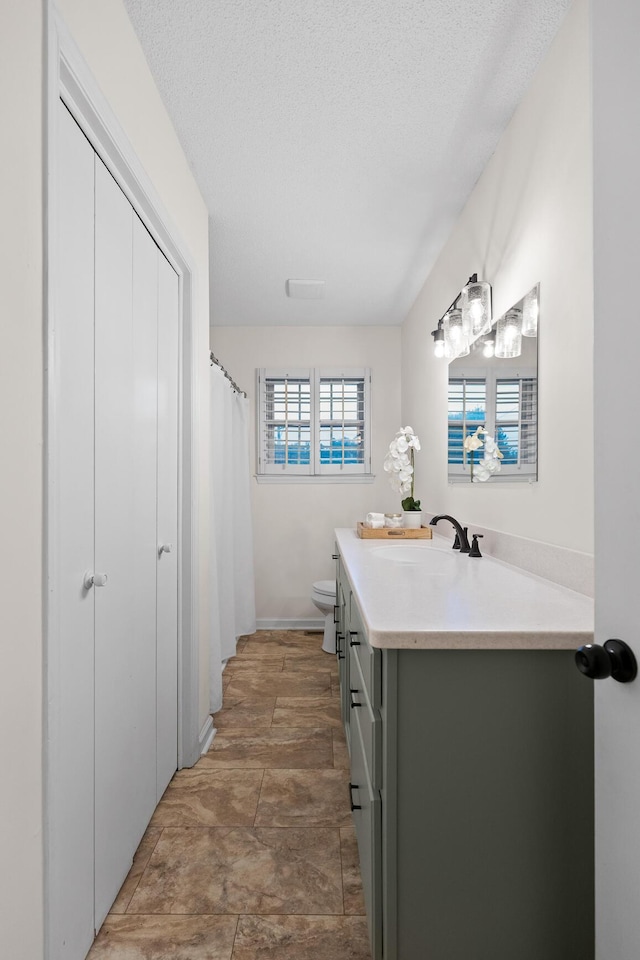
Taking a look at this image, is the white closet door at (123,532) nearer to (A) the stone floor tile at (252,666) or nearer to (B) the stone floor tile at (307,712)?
(B) the stone floor tile at (307,712)

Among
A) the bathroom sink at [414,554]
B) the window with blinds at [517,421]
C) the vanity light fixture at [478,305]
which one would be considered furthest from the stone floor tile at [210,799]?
the vanity light fixture at [478,305]

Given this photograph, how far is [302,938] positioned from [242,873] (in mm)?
292

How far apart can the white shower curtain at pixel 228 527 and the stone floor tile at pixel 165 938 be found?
1.19 m

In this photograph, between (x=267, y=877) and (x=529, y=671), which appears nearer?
(x=529, y=671)

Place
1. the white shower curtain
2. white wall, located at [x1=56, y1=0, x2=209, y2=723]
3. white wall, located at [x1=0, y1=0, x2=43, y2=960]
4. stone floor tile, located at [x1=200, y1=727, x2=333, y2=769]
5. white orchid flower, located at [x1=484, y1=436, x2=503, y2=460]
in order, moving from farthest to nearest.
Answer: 1. the white shower curtain
2. stone floor tile, located at [x1=200, y1=727, x2=333, y2=769]
3. white orchid flower, located at [x1=484, y1=436, x2=503, y2=460]
4. white wall, located at [x1=56, y1=0, x2=209, y2=723]
5. white wall, located at [x1=0, y1=0, x2=43, y2=960]

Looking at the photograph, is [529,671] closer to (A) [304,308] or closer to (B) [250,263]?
(B) [250,263]

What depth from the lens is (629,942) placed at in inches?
28.1

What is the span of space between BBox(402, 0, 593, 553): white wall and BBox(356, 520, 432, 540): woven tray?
1.68 feet

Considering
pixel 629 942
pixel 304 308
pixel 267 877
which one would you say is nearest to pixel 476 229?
pixel 304 308

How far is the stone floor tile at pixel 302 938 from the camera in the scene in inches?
49.4

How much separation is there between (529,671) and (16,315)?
1.18m

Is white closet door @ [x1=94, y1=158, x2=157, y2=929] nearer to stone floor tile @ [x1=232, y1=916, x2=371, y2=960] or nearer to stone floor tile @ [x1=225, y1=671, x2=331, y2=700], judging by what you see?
stone floor tile @ [x1=232, y1=916, x2=371, y2=960]

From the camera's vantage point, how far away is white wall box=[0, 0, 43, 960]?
0.85 metres

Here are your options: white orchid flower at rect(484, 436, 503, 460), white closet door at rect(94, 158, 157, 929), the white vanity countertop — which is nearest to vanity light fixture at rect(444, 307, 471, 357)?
white orchid flower at rect(484, 436, 503, 460)
